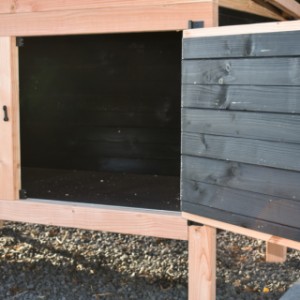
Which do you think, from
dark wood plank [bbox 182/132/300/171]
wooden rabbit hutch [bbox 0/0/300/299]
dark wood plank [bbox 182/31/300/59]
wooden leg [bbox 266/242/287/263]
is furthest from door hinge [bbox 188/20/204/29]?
wooden leg [bbox 266/242/287/263]

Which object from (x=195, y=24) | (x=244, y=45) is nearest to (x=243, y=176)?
(x=244, y=45)

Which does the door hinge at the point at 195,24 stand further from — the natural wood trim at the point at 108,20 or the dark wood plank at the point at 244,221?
the dark wood plank at the point at 244,221

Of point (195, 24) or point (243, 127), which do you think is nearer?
point (243, 127)

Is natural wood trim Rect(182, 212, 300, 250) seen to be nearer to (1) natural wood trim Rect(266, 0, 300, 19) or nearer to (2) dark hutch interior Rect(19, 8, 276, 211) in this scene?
(1) natural wood trim Rect(266, 0, 300, 19)

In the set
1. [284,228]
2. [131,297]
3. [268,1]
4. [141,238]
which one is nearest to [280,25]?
[284,228]

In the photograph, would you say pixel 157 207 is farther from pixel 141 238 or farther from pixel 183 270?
pixel 141 238

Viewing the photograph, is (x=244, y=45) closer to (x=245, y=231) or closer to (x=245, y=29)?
(x=245, y=29)

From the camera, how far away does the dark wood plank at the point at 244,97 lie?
234 centimetres

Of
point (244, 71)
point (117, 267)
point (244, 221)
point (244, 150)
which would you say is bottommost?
point (117, 267)

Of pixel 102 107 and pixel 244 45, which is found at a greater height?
pixel 244 45

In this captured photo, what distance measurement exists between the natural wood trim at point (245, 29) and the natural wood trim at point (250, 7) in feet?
1.03

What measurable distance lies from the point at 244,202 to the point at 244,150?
22cm

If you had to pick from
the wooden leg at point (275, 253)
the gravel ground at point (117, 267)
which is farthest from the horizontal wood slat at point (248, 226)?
the wooden leg at point (275, 253)

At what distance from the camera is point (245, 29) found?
2.50 m
